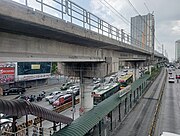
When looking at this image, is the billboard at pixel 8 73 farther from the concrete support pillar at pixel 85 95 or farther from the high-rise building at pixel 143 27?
the concrete support pillar at pixel 85 95

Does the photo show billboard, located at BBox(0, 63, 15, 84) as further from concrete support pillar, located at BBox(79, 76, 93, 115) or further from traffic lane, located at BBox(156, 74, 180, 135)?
traffic lane, located at BBox(156, 74, 180, 135)

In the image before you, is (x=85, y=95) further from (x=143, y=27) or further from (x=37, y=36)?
(x=143, y=27)

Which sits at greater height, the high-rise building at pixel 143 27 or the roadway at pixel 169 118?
the high-rise building at pixel 143 27

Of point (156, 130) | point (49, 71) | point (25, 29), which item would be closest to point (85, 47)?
point (25, 29)

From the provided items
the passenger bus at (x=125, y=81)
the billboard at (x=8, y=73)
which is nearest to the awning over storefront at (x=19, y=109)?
the passenger bus at (x=125, y=81)

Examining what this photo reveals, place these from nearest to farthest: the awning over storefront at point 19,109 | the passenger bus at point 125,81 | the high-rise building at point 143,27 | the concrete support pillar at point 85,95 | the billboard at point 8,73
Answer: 1. the awning over storefront at point 19,109
2. the concrete support pillar at point 85,95
3. the passenger bus at point 125,81
4. the billboard at point 8,73
5. the high-rise building at point 143,27

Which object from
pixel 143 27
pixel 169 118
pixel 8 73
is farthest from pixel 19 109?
pixel 143 27

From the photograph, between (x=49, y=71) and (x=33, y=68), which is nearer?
(x=33, y=68)

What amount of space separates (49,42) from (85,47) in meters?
4.41

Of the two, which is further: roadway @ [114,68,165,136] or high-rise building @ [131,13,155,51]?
high-rise building @ [131,13,155,51]

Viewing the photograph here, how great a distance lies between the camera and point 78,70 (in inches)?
699

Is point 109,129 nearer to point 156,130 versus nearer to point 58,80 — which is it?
point 156,130

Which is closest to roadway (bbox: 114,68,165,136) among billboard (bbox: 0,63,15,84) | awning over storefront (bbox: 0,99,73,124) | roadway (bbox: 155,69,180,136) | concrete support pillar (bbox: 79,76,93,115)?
roadway (bbox: 155,69,180,136)

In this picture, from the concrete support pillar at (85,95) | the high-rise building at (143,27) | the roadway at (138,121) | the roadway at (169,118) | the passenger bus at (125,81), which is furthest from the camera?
the high-rise building at (143,27)
